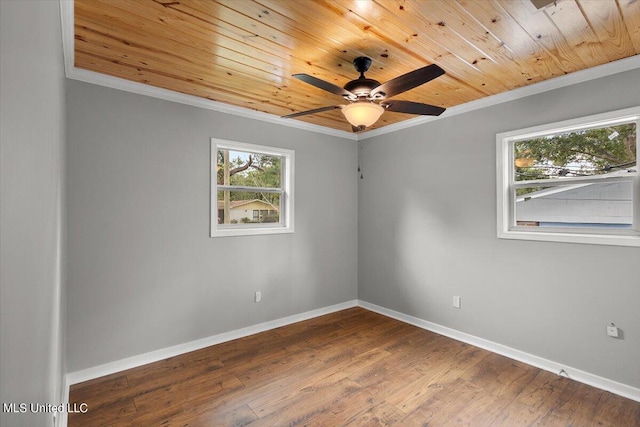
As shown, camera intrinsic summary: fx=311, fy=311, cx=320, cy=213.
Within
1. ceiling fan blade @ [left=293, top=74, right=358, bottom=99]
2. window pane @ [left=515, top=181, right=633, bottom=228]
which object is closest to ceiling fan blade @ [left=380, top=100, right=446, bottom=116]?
ceiling fan blade @ [left=293, top=74, right=358, bottom=99]

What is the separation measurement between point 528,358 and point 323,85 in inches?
120

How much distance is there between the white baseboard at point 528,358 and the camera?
242cm

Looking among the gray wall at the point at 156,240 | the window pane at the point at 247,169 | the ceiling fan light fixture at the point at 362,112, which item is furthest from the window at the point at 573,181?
the window pane at the point at 247,169

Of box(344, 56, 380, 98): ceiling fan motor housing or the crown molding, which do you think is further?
the crown molding

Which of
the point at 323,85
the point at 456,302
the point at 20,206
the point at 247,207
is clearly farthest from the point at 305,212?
the point at 20,206

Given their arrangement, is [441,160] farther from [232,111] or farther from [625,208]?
[232,111]

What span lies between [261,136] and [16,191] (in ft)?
10.5

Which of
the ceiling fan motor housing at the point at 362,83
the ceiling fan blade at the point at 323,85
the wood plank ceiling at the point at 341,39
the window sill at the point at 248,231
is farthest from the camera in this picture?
the window sill at the point at 248,231

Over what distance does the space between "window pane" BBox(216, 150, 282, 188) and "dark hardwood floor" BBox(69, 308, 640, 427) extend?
5.90 feet

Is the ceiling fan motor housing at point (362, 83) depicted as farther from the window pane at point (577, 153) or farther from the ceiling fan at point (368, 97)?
the window pane at point (577, 153)

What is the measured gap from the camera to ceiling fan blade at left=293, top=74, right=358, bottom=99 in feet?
6.46

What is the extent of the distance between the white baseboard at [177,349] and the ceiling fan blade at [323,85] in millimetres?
2727

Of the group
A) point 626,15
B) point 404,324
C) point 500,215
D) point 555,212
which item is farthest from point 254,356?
point 626,15

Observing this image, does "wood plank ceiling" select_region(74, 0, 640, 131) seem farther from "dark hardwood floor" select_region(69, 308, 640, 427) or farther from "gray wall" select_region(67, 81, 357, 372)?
"dark hardwood floor" select_region(69, 308, 640, 427)
